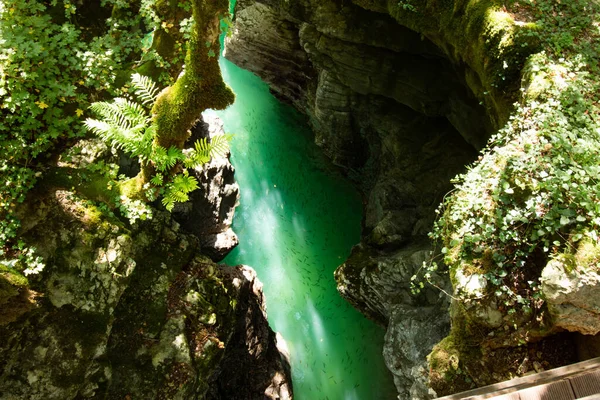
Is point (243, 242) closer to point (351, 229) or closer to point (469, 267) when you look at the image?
point (351, 229)

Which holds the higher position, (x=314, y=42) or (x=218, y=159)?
(x=314, y=42)

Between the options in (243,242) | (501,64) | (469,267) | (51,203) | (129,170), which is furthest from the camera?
(243,242)

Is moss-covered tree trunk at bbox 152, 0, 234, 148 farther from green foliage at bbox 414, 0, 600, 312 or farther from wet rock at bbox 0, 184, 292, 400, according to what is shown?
green foliage at bbox 414, 0, 600, 312

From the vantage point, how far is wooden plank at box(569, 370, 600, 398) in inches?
118

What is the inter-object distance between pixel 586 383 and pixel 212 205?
8.92 meters

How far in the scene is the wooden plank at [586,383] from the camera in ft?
9.83

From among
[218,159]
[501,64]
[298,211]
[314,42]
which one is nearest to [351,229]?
[298,211]

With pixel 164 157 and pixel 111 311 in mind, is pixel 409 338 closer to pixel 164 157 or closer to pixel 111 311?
pixel 111 311

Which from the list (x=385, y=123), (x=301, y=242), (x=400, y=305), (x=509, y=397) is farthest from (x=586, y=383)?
(x=301, y=242)

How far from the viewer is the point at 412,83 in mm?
9328

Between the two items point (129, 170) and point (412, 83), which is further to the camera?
point (412, 83)

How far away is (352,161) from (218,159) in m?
4.01

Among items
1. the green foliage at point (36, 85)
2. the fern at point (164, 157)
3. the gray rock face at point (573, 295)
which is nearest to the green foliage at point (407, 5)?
the fern at point (164, 157)

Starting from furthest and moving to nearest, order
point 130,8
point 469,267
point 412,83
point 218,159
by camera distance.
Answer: point 218,159 < point 412,83 < point 130,8 < point 469,267
